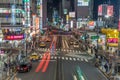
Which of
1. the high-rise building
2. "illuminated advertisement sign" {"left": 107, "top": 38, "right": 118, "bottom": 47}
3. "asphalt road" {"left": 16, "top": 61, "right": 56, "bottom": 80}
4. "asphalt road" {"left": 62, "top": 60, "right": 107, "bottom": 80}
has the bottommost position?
"asphalt road" {"left": 62, "top": 60, "right": 107, "bottom": 80}

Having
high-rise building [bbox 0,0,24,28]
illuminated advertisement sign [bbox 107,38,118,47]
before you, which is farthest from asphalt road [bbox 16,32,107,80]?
high-rise building [bbox 0,0,24,28]

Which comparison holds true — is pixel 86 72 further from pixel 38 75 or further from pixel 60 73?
pixel 38 75

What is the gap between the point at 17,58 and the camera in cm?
5553

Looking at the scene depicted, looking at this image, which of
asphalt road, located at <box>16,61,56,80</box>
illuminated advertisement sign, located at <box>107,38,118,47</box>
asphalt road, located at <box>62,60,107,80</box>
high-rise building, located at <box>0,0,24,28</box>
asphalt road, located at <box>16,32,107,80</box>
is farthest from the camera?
high-rise building, located at <box>0,0,24,28</box>

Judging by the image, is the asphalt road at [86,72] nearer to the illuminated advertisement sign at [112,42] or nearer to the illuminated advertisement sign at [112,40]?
the illuminated advertisement sign at [112,42]

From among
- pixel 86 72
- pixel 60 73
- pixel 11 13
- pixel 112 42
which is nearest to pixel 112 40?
pixel 112 42

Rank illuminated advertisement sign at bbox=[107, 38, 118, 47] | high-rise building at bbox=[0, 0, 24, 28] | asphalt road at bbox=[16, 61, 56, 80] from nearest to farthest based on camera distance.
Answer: asphalt road at bbox=[16, 61, 56, 80]
illuminated advertisement sign at bbox=[107, 38, 118, 47]
high-rise building at bbox=[0, 0, 24, 28]

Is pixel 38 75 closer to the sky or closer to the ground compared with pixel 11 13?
closer to the ground

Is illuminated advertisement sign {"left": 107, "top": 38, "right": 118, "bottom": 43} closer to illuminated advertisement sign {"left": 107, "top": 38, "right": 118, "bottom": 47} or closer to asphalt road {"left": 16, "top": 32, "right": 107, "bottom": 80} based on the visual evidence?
illuminated advertisement sign {"left": 107, "top": 38, "right": 118, "bottom": 47}

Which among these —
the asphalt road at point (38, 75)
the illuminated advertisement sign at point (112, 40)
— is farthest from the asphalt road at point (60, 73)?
the illuminated advertisement sign at point (112, 40)

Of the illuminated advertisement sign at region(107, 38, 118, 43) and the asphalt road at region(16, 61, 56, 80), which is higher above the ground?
the illuminated advertisement sign at region(107, 38, 118, 43)

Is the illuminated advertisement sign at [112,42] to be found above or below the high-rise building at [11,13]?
below

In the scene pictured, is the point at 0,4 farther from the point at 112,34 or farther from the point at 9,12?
the point at 112,34

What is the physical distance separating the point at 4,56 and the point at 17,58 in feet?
28.6
